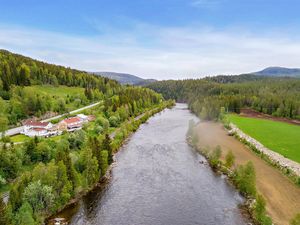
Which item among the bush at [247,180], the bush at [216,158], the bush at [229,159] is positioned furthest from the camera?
the bush at [216,158]

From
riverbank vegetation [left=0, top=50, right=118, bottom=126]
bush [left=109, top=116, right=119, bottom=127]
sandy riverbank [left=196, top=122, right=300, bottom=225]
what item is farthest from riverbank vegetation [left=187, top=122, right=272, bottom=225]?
riverbank vegetation [left=0, top=50, right=118, bottom=126]

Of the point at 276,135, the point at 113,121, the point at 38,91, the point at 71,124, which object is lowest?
the point at 113,121

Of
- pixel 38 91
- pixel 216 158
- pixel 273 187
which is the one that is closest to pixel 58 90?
pixel 38 91

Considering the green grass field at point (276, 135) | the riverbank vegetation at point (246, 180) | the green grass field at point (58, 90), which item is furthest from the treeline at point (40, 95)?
the riverbank vegetation at point (246, 180)

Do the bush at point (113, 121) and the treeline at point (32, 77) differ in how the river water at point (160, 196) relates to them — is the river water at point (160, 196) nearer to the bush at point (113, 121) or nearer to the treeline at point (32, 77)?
the bush at point (113, 121)

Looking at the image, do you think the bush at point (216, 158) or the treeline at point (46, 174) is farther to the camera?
the bush at point (216, 158)

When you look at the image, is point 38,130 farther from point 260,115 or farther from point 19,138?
point 260,115
